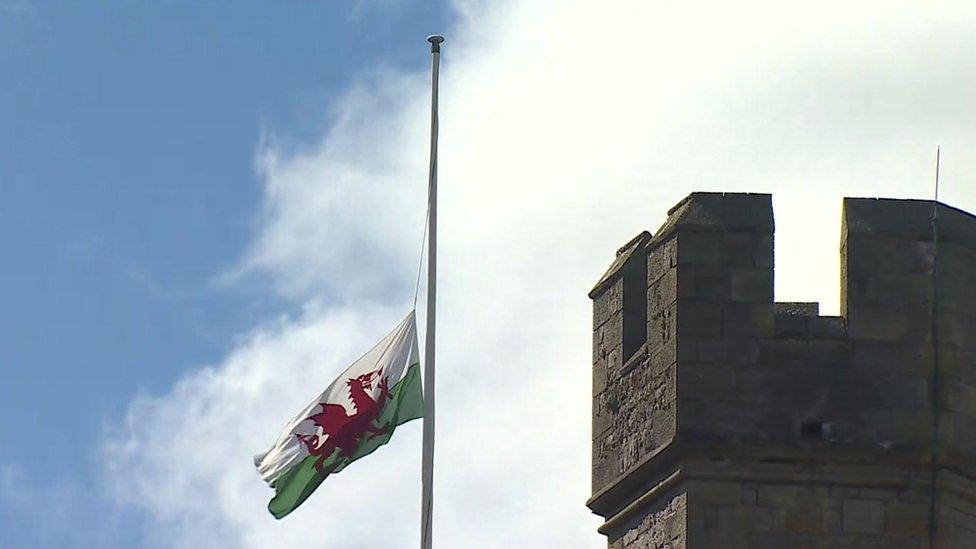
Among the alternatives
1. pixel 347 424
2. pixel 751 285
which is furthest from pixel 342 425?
pixel 751 285

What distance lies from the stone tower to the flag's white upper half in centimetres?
251

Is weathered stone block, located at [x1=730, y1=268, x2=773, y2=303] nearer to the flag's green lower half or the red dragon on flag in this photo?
the flag's green lower half

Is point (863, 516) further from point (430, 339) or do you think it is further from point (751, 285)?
point (430, 339)

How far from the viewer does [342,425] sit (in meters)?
22.2

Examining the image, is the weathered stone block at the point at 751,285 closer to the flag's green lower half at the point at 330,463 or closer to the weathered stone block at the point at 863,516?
the weathered stone block at the point at 863,516

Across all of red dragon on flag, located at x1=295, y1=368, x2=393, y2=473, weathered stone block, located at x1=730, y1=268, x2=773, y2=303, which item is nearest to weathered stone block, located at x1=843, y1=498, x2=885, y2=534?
weathered stone block, located at x1=730, y1=268, x2=773, y2=303

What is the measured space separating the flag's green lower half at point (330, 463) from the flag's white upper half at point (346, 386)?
0.07m

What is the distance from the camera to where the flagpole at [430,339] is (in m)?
21.5

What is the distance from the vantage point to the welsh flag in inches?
875

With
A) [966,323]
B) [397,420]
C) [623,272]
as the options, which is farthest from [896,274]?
[397,420]

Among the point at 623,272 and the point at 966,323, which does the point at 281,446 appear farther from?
the point at 966,323

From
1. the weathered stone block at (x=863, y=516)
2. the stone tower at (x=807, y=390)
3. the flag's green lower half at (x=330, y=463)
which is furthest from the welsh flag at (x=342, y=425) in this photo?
the weathered stone block at (x=863, y=516)

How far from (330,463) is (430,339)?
1.15 meters

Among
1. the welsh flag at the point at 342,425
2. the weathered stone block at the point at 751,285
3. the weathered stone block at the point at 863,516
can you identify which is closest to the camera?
the weathered stone block at the point at 863,516
